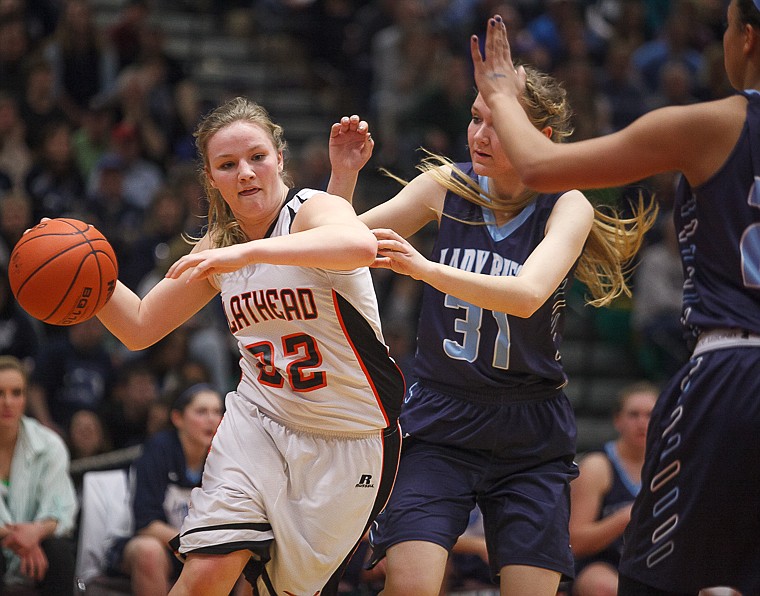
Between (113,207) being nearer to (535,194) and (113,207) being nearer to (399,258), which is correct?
(535,194)

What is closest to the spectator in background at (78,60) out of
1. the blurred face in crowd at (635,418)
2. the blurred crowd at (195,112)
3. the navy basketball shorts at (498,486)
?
the blurred crowd at (195,112)

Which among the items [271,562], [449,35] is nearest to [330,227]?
[271,562]

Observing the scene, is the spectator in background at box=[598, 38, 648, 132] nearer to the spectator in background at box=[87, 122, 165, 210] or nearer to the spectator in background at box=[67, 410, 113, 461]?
the spectator in background at box=[87, 122, 165, 210]

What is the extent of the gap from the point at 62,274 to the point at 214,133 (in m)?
0.78

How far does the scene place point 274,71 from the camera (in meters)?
13.7

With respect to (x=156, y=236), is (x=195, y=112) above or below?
above

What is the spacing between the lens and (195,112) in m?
11.6

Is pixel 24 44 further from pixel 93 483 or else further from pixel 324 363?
pixel 324 363

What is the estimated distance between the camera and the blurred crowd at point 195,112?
8.92m

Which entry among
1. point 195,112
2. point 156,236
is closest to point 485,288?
point 156,236

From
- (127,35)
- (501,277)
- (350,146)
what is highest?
(127,35)

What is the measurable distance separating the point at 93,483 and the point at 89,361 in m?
1.89

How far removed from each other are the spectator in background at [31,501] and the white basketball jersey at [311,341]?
2833 mm

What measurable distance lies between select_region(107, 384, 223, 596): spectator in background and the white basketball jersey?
9.45 ft
